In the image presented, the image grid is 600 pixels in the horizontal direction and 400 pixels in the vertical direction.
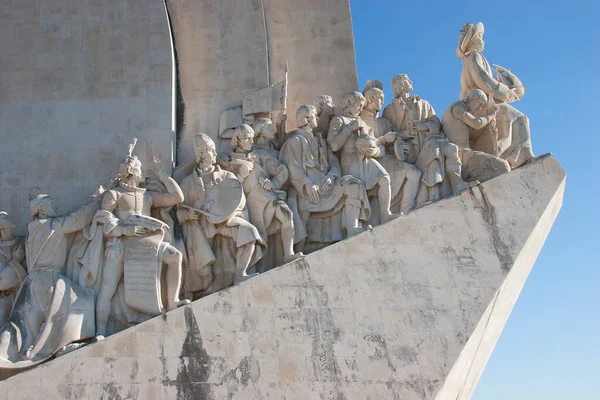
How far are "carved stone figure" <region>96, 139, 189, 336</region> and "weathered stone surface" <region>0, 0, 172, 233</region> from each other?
0.82 meters

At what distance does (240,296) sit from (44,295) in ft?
6.39

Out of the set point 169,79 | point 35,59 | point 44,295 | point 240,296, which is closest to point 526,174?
point 240,296

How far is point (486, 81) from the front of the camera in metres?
10.2

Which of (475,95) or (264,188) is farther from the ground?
(475,95)

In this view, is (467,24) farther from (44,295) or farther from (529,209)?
(44,295)

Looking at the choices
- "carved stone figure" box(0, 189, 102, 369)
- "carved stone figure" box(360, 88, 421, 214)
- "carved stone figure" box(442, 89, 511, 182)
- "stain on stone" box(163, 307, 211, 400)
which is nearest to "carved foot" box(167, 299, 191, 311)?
"stain on stone" box(163, 307, 211, 400)

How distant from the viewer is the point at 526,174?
931cm

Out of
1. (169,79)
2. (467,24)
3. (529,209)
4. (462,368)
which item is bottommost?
(462,368)

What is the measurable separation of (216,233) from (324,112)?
7.03ft

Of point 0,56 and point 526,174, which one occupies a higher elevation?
point 0,56

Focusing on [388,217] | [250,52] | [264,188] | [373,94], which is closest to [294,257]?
[264,188]

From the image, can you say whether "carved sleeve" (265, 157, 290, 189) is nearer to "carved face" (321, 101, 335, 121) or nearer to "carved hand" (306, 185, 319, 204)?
"carved hand" (306, 185, 319, 204)

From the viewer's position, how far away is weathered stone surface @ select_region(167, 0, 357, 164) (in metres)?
10.1

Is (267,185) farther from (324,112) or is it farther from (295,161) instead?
(324,112)
